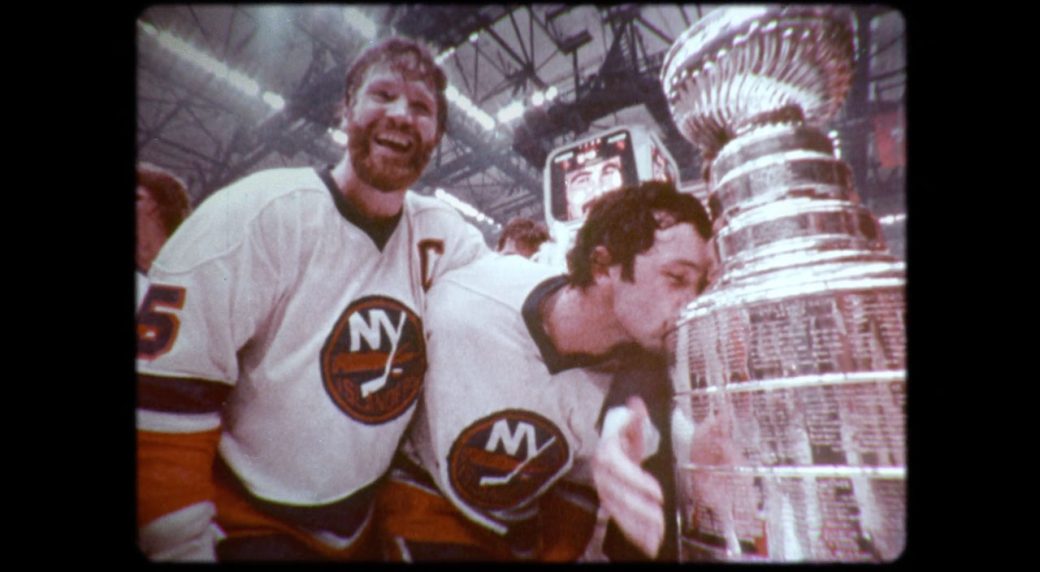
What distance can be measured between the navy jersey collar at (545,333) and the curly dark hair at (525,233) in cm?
10

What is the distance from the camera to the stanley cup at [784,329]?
583mm

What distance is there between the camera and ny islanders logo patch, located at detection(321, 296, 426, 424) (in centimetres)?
76

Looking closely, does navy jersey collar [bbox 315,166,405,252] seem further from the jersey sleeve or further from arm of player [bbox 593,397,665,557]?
arm of player [bbox 593,397,665,557]

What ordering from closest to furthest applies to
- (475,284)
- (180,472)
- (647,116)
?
1. (180,472)
2. (475,284)
3. (647,116)

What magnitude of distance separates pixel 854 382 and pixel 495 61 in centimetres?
75

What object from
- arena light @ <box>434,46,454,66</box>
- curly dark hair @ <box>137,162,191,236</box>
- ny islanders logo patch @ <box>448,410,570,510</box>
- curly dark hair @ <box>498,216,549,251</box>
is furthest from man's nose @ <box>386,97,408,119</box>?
ny islanders logo patch @ <box>448,410,570,510</box>

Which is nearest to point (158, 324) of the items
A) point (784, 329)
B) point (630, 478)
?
point (630, 478)

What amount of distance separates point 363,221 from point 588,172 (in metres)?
0.39

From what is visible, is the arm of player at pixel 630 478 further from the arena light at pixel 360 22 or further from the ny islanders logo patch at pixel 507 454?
the arena light at pixel 360 22

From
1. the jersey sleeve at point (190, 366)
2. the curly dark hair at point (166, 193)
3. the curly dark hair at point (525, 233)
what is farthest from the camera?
the curly dark hair at point (525, 233)

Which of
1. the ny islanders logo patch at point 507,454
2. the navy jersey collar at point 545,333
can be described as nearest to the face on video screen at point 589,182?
the navy jersey collar at point 545,333

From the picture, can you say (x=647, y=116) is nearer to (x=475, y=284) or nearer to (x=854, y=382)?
(x=475, y=284)

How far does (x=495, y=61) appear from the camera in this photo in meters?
0.89
